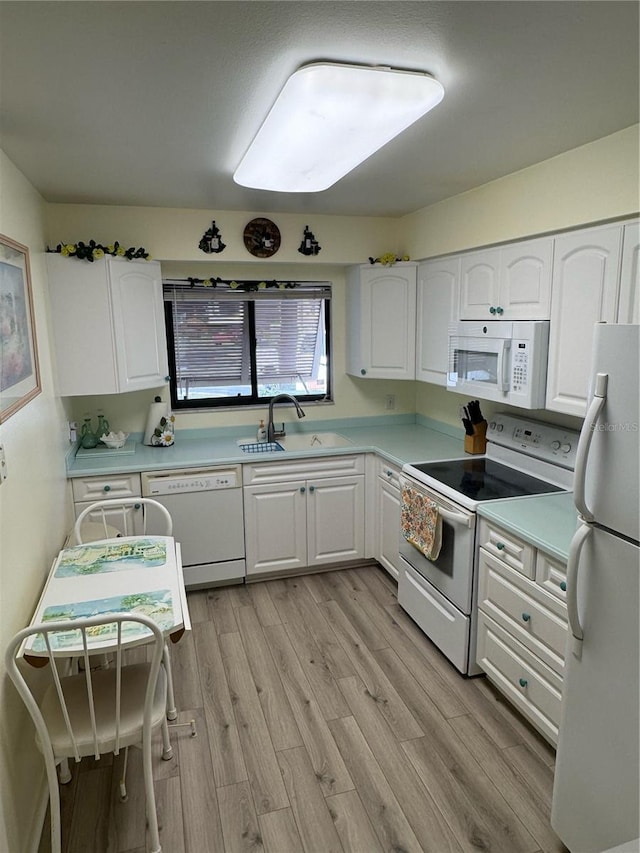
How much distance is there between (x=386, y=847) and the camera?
5.93 feet

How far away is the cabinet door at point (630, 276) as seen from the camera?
200cm

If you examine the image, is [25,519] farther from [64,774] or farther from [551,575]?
[551,575]

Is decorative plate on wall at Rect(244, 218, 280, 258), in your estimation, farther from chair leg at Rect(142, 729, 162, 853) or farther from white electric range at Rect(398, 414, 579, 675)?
chair leg at Rect(142, 729, 162, 853)

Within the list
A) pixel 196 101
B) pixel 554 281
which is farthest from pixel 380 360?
pixel 196 101

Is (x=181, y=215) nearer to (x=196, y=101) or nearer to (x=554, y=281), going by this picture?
(x=196, y=101)

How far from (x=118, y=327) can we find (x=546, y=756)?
298 centimetres

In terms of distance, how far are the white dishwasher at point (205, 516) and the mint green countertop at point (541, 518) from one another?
5.23 feet

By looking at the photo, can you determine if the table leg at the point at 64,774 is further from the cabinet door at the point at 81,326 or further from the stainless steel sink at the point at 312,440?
the stainless steel sink at the point at 312,440

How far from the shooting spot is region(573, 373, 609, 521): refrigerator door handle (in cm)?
153

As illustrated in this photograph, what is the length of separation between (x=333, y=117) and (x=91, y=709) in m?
1.95

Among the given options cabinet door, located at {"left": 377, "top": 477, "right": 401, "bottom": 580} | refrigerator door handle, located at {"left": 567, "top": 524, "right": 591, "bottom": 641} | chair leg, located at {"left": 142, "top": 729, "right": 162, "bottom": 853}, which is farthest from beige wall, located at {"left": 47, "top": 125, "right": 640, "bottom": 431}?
chair leg, located at {"left": 142, "top": 729, "right": 162, "bottom": 853}

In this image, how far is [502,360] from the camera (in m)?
2.66

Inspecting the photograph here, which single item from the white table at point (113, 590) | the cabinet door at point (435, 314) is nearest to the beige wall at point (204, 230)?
the cabinet door at point (435, 314)

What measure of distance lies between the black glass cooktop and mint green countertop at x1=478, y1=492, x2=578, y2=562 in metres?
0.09
